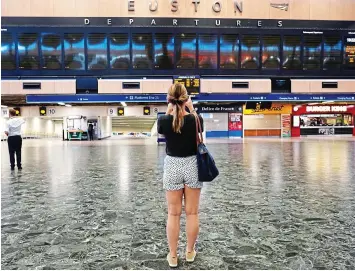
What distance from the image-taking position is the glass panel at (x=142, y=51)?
20.9m

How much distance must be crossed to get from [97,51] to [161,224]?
18.7 m

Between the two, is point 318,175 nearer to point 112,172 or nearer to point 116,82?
point 112,172

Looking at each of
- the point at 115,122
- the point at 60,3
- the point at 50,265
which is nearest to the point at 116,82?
the point at 60,3

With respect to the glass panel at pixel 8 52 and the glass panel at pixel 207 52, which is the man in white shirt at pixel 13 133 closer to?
the glass panel at pixel 8 52

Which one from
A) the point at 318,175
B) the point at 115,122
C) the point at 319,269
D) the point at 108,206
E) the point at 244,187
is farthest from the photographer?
the point at 115,122

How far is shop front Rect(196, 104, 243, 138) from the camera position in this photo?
31.2 m

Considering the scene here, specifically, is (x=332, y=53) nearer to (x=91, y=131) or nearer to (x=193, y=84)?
(x=193, y=84)

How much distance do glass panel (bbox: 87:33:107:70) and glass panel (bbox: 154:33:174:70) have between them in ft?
11.0

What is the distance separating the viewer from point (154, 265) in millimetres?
2943

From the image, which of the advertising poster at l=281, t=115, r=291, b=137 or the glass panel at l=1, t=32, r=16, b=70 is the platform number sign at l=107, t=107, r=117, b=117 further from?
the advertising poster at l=281, t=115, r=291, b=137

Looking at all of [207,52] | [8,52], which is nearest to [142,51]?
[207,52]

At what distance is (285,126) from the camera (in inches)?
1318

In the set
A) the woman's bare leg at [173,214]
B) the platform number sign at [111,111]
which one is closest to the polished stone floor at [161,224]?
the woman's bare leg at [173,214]

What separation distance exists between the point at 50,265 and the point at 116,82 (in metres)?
18.8
